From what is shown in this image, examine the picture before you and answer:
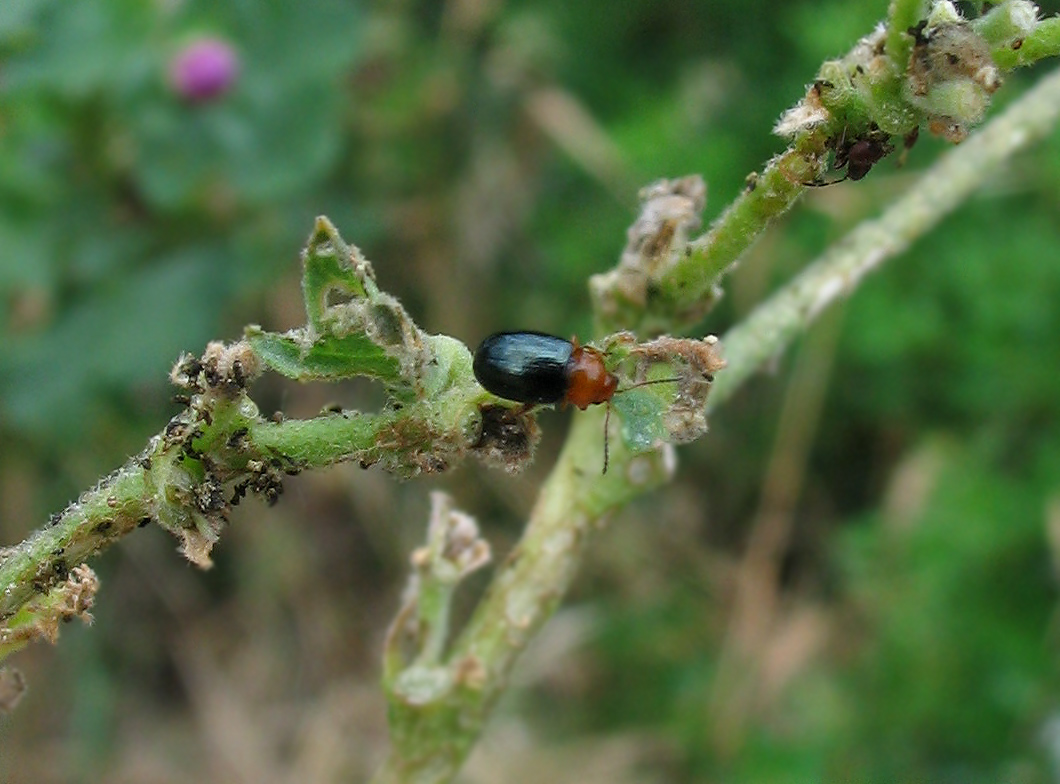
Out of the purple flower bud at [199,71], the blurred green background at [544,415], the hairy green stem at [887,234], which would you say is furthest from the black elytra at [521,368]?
the purple flower bud at [199,71]

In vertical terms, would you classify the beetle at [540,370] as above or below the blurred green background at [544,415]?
below

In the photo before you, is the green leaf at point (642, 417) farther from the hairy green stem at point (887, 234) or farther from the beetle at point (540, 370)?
the hairy green stem at point (887, 234)

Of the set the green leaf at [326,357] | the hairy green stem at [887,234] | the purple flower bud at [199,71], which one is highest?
the purple flower bud at [199,71]

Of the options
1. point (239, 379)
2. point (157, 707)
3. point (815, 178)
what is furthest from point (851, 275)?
point (157, 707)

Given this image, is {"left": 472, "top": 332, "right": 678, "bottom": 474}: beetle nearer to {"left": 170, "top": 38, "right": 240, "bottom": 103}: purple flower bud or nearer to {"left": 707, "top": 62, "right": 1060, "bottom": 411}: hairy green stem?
{"left": 707, "top": 62, "right": 1060, "bottom": 411}: hairy green stem

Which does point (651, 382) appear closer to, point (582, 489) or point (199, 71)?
point (582, 489)

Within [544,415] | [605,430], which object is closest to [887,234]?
[605,430]
